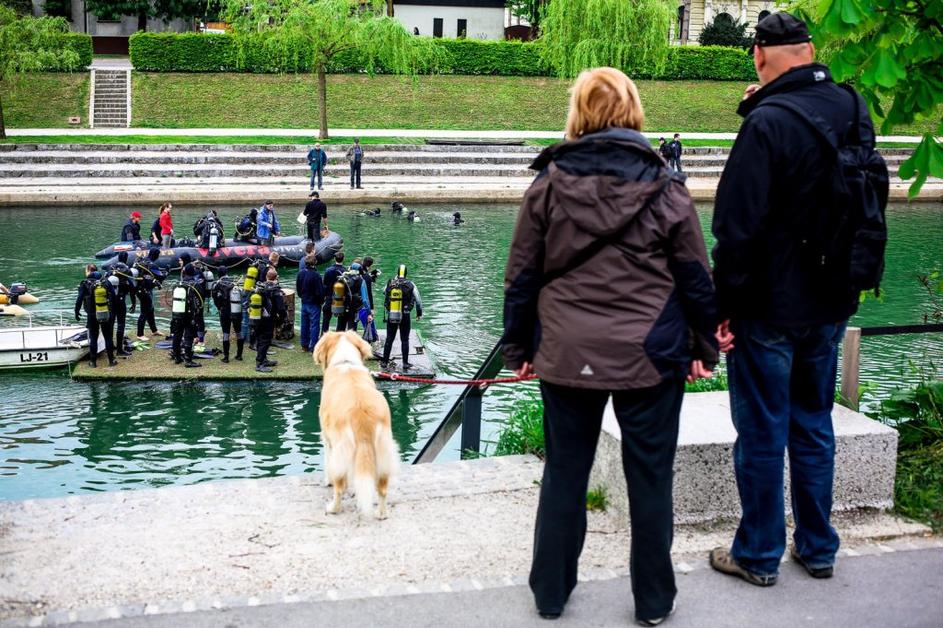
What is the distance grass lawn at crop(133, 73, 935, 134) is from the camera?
4612 cm

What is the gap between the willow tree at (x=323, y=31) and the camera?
40.0 metres

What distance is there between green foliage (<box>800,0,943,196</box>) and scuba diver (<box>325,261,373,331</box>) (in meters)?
10.8

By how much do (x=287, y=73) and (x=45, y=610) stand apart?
48656mm

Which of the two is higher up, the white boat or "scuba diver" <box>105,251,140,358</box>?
"scuba diver" <box>105,251,140,358</box>

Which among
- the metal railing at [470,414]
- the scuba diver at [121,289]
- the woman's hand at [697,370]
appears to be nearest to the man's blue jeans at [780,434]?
the woman's hand at [697,370]

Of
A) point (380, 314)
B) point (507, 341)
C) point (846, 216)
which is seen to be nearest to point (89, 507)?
point (507, 341)

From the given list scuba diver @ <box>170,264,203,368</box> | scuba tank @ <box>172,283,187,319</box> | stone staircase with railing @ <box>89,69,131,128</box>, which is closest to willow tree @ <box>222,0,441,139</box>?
stone staircase with railing @ <box>89,69,131,128</box>

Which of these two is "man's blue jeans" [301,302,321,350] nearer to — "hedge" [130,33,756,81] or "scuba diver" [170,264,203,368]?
"scuba diver" [170,264,203,368]

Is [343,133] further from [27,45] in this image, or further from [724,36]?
Result: [724,36]

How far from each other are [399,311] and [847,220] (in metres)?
11.3

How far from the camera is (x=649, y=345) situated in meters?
3.73

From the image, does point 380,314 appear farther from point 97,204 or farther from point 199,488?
point 97,204

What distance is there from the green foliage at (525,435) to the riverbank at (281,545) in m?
0.40

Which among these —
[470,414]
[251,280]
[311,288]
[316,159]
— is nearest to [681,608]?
[470,414]
